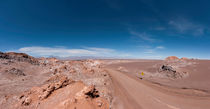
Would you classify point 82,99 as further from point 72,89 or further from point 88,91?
point 72,89

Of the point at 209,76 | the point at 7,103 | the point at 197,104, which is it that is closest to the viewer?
the point at 7,103

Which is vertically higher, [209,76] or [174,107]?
[209,76]

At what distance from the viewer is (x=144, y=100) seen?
8055mm

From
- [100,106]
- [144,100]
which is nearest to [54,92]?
[100,106]

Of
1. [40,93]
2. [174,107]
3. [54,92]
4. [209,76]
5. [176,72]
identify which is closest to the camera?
[40,93]

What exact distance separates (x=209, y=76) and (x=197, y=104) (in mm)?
11091

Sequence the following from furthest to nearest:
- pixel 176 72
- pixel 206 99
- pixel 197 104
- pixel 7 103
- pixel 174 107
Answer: pixel 176 72
pixel 206 99
pixel 197 104
pixel 174 107
pixel 7 103

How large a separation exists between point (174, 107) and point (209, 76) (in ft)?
44.8

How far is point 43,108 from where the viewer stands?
4684 mm

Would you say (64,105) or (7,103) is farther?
(7,103)

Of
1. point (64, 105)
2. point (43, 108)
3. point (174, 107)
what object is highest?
point (64, 105)

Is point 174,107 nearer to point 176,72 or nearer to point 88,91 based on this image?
point 88,91

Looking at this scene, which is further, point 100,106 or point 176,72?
point 176,72

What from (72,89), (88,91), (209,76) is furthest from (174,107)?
(209,76)
